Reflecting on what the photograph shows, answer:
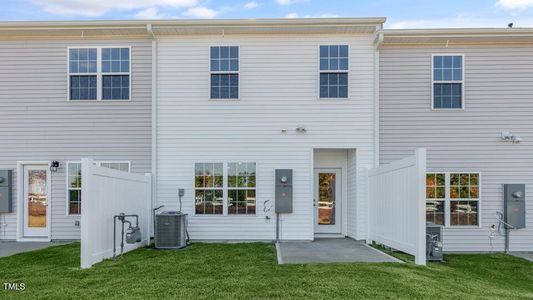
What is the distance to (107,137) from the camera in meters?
10.5

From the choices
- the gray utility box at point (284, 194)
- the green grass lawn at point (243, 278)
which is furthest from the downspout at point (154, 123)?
the gray utility box at point (284, 194)

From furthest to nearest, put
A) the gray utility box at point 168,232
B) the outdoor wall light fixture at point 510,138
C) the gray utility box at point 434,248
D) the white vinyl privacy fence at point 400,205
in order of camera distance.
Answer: the outdoor wall light fixture at point 510,138, the gray utility box at point 168,232, the gray utility box at point 434,248, the white vinyl privacy fence at point 400,205

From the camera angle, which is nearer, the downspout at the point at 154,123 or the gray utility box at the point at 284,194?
the gray utility box at the point at 284,194

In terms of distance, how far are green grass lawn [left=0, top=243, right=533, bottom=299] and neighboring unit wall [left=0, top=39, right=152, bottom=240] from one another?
2.80 m

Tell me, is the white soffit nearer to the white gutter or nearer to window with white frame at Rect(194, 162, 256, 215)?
the white gutter

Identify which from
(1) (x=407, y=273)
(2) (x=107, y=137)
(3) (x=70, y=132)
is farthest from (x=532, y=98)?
(3) (x=70, y=132)

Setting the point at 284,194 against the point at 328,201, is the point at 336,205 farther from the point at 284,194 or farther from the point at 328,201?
the point at 284,194

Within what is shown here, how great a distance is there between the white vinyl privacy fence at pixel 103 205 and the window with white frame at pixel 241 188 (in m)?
2.15

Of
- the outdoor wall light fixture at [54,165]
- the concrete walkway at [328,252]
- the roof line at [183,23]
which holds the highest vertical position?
the roof line at [183,23]

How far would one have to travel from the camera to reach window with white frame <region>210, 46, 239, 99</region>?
10500 mm

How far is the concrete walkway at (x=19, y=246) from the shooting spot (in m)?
8.91

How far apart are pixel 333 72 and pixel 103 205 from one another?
20.2 feet

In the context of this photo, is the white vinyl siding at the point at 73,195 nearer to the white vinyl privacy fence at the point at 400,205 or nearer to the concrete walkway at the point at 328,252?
the concrete walkway at the point at 328,252

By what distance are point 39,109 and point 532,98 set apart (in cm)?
1217
